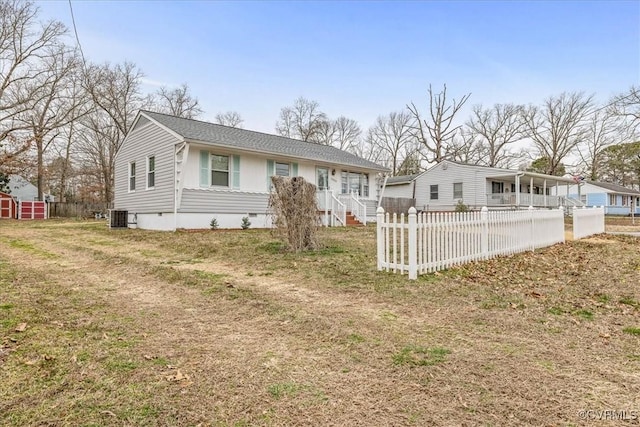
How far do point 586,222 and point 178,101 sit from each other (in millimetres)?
35699

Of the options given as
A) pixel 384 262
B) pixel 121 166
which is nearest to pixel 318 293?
pixel 384 262

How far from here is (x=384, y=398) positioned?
2.28 metres

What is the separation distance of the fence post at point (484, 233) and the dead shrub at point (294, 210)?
3.59 meters

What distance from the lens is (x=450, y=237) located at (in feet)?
21.2

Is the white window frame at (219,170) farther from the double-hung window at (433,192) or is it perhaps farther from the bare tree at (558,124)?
the bare tree at (558,124)

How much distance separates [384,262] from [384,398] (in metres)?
4.11

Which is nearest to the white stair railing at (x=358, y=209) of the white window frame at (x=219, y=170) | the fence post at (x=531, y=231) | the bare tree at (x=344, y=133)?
the white window frame at (x=219, y=170)

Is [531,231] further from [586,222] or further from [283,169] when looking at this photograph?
[283,169]

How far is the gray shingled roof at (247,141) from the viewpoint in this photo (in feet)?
46.3

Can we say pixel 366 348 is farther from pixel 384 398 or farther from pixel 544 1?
pixel 544 1

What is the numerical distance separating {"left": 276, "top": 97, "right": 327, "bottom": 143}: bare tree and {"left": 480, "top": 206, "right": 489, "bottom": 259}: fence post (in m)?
37.2

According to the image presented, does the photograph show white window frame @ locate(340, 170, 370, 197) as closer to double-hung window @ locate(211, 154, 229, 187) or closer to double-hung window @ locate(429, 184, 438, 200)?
double-hung window @ locate(211, 154, 229, 187)

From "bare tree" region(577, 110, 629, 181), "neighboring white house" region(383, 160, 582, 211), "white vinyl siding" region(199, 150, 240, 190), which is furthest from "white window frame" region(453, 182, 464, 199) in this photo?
"bare tree" region(577, 110, 629, 181)

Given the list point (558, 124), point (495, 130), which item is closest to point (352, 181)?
point (495, 130)
